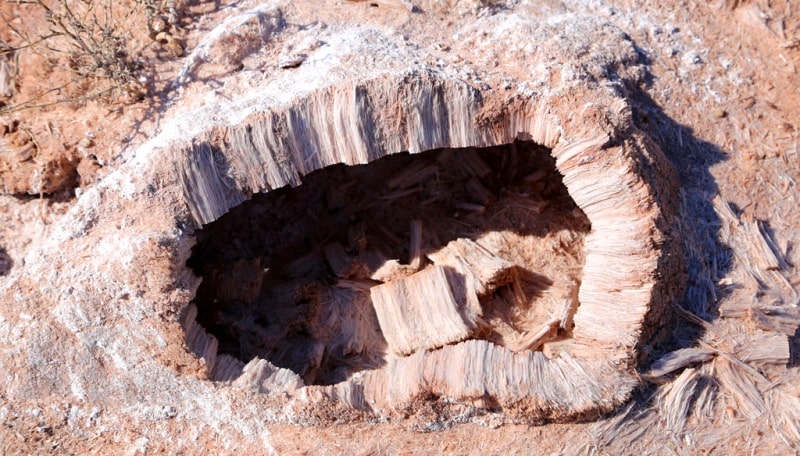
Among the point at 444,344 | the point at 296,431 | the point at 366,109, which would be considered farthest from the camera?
the point at 444,344

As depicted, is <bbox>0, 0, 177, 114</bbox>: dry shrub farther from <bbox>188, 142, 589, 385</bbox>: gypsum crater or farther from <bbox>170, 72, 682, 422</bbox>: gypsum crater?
<bbox>188, 142, 589, 385</bbox>: gypsum crater

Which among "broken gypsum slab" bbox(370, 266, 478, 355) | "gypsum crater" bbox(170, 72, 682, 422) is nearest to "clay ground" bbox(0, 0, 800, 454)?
"gypsum crater" bbox(170, 72, 682, 422)

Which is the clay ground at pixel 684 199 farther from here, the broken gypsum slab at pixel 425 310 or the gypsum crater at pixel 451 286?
the broken gypsum slab at pixel 425 310

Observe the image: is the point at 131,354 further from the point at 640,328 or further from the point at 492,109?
the point at 640,328

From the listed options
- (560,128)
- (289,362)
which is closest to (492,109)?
(560,128)

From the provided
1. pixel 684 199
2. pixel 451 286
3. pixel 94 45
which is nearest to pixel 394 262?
pixel 451 286
